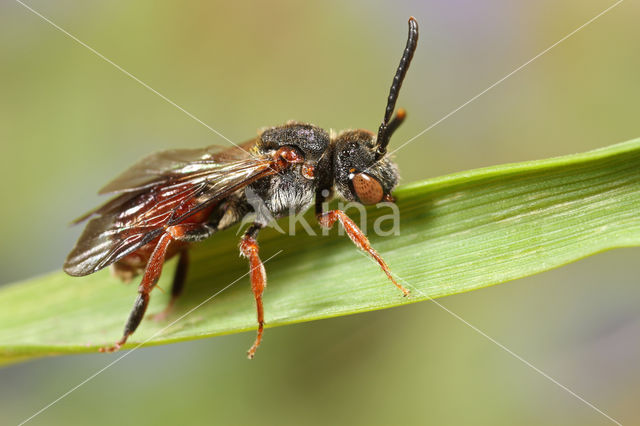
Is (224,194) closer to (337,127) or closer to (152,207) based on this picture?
(152,207)

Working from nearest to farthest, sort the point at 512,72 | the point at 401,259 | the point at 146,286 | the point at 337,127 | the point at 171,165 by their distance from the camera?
the point at 401,259
the point at 146,286
the point at 171,165
the point at 512,72
the point at 337,127

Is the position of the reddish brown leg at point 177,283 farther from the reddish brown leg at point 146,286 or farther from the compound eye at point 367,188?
the compound eye at point 367,188

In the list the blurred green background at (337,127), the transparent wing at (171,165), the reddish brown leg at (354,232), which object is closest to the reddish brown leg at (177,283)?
the transparent wing at (171,165)

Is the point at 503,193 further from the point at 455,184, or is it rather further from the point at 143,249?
the point at 143,249

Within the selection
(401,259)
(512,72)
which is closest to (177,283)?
(401,259)

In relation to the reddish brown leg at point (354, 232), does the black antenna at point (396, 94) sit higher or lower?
higher

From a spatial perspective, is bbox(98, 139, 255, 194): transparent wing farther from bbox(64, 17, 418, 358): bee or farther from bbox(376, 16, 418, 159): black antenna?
bbox(376, 16, 418, 159): black antenna
